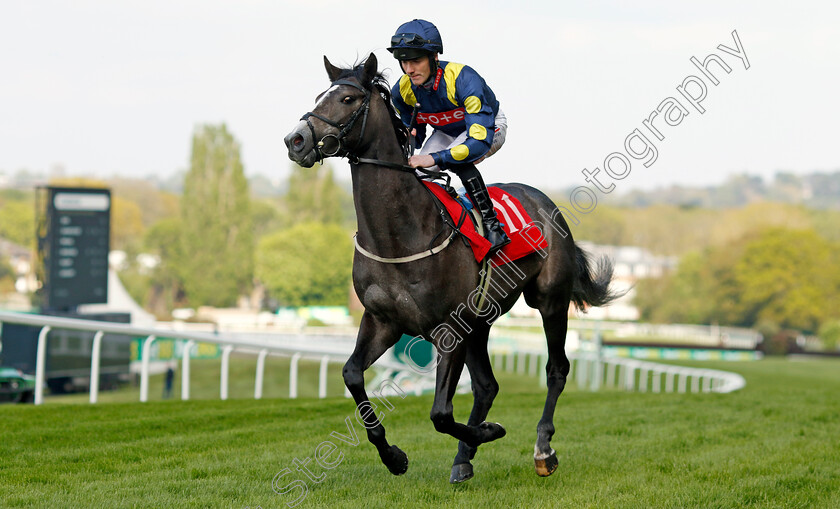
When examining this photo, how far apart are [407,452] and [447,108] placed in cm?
216

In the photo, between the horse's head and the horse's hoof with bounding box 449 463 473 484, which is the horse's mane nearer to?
the horse's head

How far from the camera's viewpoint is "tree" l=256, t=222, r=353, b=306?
38812 millimetres

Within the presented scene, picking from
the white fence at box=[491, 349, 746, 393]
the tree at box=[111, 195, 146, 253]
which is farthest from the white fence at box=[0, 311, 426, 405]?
the tree at box=[111, 195, 146, 253]

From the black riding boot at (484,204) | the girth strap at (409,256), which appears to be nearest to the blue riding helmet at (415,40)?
the black riding boot at (484,204)

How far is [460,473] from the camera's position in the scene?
4570mm

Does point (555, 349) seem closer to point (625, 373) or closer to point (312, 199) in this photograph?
point (625, 373)

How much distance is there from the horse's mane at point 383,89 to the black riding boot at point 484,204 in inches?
14.5

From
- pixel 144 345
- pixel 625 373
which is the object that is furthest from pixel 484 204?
pixel 625 373

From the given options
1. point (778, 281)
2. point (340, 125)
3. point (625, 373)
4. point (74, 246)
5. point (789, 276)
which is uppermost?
point (340, 125)

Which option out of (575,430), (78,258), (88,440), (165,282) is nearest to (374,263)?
(88,440)

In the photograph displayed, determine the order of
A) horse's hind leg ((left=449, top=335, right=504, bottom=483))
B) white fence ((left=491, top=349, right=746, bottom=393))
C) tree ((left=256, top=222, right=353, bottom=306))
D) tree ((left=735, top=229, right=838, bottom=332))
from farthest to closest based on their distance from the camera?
tree ((left=735, top=229, right=838, bottom=332)) → tree ((left=256, top=222, right=353, bottom=306)) → white fence ((left=491, top=349, right=746, bottom=393)) → horse's hind leg ((left=449, top=335, right=504, bottom=483))

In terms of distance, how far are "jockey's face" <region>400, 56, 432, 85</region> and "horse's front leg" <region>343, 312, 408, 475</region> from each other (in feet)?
3.84

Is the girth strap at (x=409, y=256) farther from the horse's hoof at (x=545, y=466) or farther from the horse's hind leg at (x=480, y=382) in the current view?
the horse's hoof at (x=545, y=466)

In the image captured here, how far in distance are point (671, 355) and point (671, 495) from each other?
4383 centimetres
